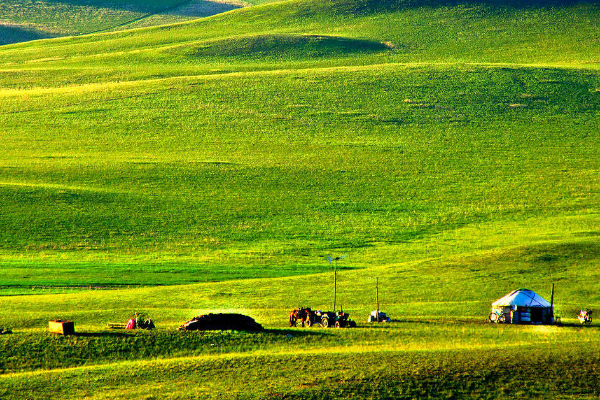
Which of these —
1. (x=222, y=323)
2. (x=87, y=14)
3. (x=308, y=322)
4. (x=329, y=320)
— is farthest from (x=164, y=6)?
(x=222, y=323)

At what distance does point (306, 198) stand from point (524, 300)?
31.7m

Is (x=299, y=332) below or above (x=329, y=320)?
below

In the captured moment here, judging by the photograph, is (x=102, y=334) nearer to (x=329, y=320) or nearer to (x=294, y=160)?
(x=329, y=320)

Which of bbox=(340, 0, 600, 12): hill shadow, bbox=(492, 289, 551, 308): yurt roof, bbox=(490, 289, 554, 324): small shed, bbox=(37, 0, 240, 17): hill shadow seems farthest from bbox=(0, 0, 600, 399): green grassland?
bbox=(37, 0, 240, 17): hill shadow

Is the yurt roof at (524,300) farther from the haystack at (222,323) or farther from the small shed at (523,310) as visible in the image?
the haystack at (222,323)

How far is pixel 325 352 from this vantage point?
91.4 ft

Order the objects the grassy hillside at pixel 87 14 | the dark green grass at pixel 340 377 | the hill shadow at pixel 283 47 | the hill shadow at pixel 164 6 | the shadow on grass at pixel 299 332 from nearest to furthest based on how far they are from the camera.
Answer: the dark green grass at pixel 340 377 < the shadow on grass at pixel 299 332 < the hill shadow at pixel 283 47 < the grassy hillside at pixel 87 14 < the hill shadow at pixel 164 6

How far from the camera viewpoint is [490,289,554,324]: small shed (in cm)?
3506

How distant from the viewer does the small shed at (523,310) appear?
1380 inches

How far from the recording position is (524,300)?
35375 millimetres

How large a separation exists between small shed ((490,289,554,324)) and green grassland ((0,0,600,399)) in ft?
4.13

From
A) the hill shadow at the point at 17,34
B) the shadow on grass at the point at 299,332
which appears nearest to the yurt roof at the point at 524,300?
the shadow on grass at the point at 299,332

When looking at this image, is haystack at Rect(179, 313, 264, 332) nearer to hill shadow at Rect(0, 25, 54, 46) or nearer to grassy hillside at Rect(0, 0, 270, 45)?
grassy hillside at Rect(0, 0, 270, 45)

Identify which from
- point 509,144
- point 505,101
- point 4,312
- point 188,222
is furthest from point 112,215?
point 505,101
